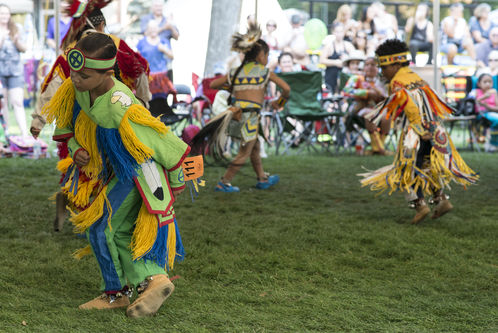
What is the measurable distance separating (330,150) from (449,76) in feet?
8.59

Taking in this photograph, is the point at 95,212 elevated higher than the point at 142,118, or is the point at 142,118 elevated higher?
the point at 142,118

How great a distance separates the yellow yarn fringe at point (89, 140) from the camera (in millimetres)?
2934

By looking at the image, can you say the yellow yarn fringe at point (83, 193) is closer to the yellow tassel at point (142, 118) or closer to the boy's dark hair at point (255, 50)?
the yellow tassel at point (142, 118)

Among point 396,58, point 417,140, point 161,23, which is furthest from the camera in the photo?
point 161,23

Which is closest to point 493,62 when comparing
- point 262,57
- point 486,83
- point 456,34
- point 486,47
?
point 486,47

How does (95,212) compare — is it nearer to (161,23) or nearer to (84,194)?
(84,194)

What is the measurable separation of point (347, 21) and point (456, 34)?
2.13m

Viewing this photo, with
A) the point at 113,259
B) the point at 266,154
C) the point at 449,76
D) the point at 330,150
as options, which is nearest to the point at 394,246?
the point at 113,259

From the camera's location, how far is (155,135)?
2.82 meters

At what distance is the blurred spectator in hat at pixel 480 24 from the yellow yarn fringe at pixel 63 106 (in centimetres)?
993

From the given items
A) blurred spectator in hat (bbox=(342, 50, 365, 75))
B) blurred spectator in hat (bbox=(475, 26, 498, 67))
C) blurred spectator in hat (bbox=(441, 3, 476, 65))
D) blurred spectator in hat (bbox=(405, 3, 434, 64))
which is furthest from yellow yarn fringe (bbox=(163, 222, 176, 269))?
blurred spectator in hat (bbox=(441, 3, 476, 65))

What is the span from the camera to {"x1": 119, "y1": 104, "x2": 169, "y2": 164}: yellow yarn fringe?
2.74m

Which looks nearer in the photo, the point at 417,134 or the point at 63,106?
the point at 63,106

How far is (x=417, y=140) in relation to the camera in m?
4.73
